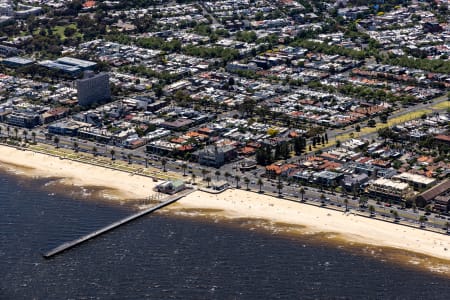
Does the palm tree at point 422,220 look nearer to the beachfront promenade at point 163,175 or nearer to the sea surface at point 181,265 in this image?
the beachfront promenade at point 163,175

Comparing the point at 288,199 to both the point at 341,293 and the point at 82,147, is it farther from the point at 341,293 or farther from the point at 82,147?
the point at 82,147

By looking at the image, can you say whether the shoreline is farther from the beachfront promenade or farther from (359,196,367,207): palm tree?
(359,196,367,207): palm tree

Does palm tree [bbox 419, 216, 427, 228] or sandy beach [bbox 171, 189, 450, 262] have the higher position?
palm tree [bbox 419, 216, 427, 228]

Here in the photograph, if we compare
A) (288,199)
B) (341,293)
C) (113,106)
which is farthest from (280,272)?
(113,106)

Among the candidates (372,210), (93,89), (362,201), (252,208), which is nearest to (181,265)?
(252,208)

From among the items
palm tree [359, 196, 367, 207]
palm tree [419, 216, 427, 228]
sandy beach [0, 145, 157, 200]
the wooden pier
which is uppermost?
palm tree [419, 216, 427, 228]

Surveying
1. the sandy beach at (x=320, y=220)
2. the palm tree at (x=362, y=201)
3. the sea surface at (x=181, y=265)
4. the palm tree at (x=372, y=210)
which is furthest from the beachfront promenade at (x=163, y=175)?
the sea surface at (x=181, y=265)

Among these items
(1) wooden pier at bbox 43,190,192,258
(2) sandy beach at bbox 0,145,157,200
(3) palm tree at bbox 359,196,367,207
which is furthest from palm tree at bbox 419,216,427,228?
(2) sandy beach at bbox 0,145,157,200
